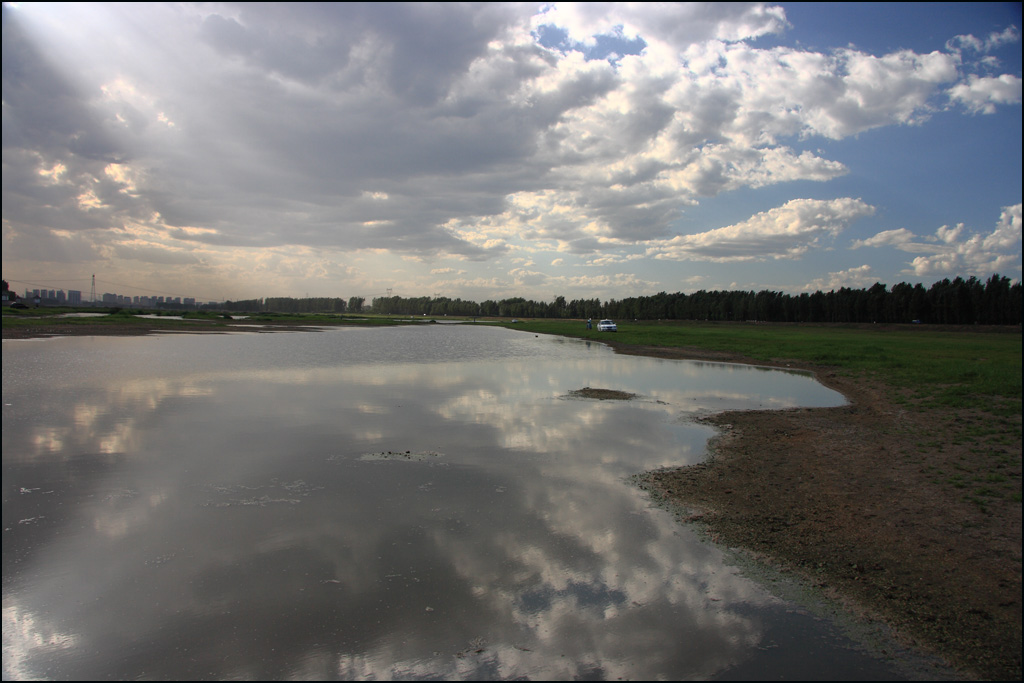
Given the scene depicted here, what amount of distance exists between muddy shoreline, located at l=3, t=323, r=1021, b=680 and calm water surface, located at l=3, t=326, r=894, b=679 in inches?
34.7

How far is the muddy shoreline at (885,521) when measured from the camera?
577cm

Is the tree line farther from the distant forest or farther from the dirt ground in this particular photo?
the dirt ground

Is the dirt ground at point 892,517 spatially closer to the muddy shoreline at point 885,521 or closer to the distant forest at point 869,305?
the muddy shoreline at point 885,521

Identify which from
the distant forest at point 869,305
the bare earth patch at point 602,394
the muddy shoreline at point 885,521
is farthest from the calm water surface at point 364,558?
the distant forest at point 869,305

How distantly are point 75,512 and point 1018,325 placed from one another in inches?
4627

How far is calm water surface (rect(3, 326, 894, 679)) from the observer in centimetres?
535

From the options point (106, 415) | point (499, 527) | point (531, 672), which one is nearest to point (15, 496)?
point (106, 415)

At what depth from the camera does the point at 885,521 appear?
27.3 feet

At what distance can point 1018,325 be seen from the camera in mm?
84438

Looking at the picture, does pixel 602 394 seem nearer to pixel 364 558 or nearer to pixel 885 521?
pixel 885 521

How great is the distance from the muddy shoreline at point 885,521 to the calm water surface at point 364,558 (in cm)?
88

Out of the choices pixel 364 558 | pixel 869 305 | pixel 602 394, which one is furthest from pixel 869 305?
pixel 364 558

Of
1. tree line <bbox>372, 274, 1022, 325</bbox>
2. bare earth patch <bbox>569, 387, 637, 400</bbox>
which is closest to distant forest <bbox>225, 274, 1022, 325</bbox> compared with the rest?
tree line <bbox>372, 274, 1022, 325</bbox>

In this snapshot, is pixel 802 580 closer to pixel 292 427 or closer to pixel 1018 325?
pixel 292 427
